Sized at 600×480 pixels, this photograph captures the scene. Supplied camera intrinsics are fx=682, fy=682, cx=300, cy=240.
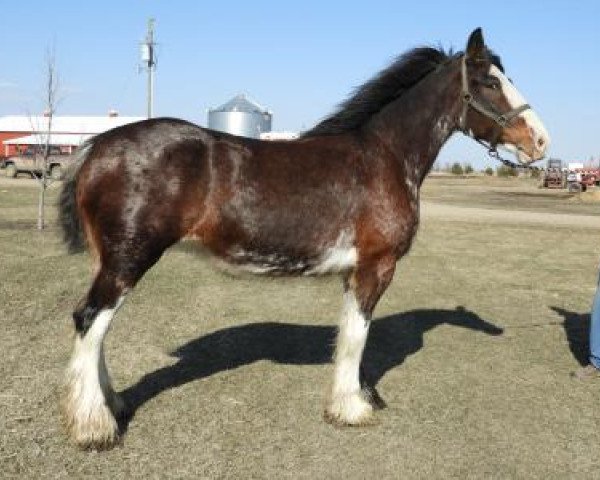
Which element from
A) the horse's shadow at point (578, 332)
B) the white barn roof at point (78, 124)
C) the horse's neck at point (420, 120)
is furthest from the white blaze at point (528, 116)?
the white barn roof at point (78, 124)

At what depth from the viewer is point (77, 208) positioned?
15.5 feet

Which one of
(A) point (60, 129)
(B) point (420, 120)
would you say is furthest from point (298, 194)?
(A) point (60, 129)

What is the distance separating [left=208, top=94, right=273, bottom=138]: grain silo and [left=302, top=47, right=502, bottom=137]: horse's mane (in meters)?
57.4

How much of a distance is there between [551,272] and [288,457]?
1002 cm

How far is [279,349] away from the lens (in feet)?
23.5

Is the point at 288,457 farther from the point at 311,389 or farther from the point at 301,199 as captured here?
the point at 301,199

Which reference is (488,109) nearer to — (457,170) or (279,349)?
(279,349)

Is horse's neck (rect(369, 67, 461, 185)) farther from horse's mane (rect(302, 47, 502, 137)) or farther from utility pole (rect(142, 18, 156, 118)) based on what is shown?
utility pole (rect(142, 18, 156, 118))

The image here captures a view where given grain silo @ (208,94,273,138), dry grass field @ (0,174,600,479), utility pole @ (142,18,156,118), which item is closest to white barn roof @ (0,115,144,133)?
grain silo @ (208,94,273,138)

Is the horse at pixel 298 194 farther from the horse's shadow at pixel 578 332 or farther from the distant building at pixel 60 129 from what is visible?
the distant building at pixel 60 129

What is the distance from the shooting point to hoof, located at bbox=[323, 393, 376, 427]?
16.9ft

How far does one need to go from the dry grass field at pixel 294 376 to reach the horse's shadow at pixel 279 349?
0.03m

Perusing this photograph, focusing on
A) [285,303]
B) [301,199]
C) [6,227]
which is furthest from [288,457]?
[6,227]

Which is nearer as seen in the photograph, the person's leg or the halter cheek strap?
the halter cheek strap
